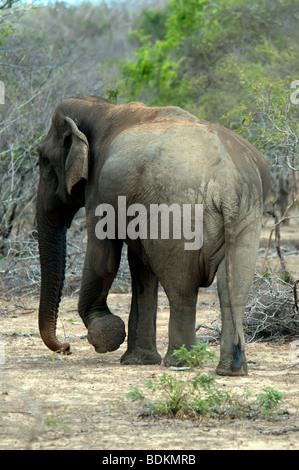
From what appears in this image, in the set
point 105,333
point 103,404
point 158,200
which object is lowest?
point 103,404

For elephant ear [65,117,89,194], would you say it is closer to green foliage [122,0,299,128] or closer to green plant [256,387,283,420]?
green plant [256,387,283,420]

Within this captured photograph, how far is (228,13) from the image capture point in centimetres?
2056

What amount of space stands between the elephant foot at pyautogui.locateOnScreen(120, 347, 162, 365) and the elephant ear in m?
1.33

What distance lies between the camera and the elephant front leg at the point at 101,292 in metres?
6.07

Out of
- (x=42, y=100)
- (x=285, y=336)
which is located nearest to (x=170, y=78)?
(x=42, y=100)

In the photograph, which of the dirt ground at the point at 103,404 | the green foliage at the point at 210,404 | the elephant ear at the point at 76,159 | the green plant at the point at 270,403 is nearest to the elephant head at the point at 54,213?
the elephant ear at the point at 76,159

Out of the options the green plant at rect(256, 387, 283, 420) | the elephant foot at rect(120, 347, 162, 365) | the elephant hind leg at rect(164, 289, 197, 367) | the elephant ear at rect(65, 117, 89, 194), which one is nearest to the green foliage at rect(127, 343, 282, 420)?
the green plant at rect(256, 387, 283, 420)

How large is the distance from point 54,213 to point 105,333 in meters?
1.22

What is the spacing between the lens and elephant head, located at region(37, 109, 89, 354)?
259 inches

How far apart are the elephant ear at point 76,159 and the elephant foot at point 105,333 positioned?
1.03m

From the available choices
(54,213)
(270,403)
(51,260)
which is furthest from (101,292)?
(270,403)

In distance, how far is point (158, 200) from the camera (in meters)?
5.44

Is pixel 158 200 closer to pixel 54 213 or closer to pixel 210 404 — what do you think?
pixel 210 404

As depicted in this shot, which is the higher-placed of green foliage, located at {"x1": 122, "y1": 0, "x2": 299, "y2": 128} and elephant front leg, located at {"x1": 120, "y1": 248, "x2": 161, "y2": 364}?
green foliage, located at {"x1": 122, "y1": 0, "x2": 299, "y2": 128}
